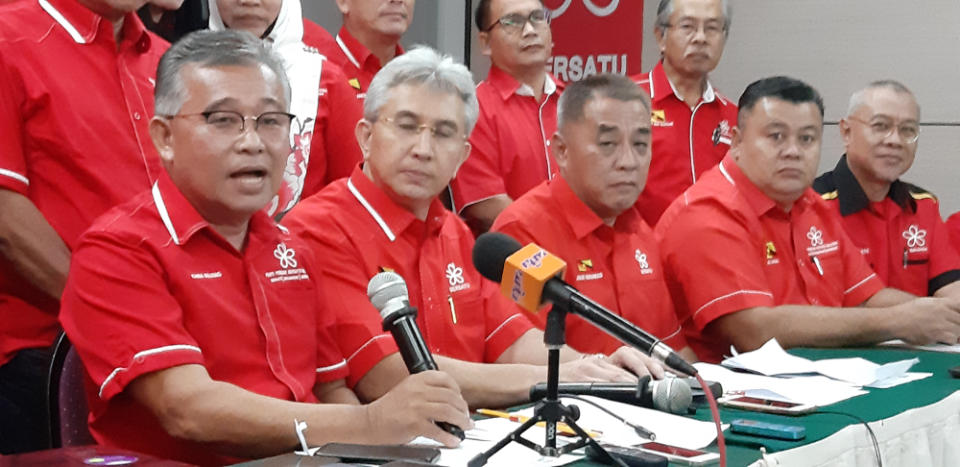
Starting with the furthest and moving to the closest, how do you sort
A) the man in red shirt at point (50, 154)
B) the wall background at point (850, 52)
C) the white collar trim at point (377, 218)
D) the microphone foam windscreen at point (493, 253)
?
the wall background at point (850, 52) → the white collar trim at point (377, 218) → the man in red shirt at point (50, 154) → the microphone foam windscreen at point (493, 253)

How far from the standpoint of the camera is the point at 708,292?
335 cm

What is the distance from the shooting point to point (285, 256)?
229cm

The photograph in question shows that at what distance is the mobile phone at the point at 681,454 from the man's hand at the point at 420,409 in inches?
12.8

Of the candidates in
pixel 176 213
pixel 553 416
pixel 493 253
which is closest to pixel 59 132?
pixel 176 213

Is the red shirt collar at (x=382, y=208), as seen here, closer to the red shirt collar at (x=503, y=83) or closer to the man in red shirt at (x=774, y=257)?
the man in red shirt at (x=774, y=257)

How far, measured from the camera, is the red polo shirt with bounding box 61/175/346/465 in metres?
1.98

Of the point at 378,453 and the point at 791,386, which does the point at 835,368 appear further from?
the point at 378,453

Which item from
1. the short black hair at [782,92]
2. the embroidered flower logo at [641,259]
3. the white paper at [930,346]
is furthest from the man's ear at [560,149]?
the white paper at [930,346]

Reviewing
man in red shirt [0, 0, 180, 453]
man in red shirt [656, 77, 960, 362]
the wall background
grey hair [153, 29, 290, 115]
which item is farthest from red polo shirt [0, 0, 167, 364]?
the wall background

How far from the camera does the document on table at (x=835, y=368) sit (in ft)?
9.09

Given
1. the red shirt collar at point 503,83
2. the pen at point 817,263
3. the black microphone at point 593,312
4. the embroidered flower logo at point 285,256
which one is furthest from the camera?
the red shirt collar at point 503,83

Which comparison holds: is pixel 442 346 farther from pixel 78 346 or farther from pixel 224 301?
pixel 78 346

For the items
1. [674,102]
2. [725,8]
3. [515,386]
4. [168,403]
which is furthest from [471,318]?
[725,8]

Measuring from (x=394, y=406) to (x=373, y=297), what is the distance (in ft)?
0.66
